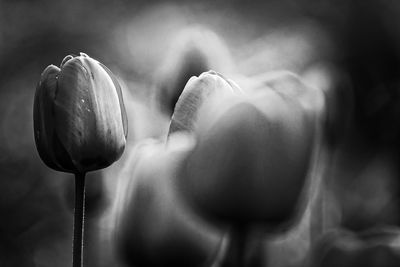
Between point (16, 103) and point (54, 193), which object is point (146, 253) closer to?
point (54, 193)

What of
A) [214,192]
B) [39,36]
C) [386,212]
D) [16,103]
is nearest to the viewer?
[214,192]

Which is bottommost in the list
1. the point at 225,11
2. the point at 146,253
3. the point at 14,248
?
the point at 14,248

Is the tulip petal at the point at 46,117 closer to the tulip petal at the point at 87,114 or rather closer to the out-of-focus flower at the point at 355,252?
the tulip petal at the point at 87,114

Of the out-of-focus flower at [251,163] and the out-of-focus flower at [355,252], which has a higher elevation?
the out-of-focus flower at [251,163]

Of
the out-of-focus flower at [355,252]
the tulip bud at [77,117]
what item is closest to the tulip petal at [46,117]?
the tulip bud at [77,117]

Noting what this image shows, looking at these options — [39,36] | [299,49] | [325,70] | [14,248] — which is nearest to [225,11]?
[39,36]
